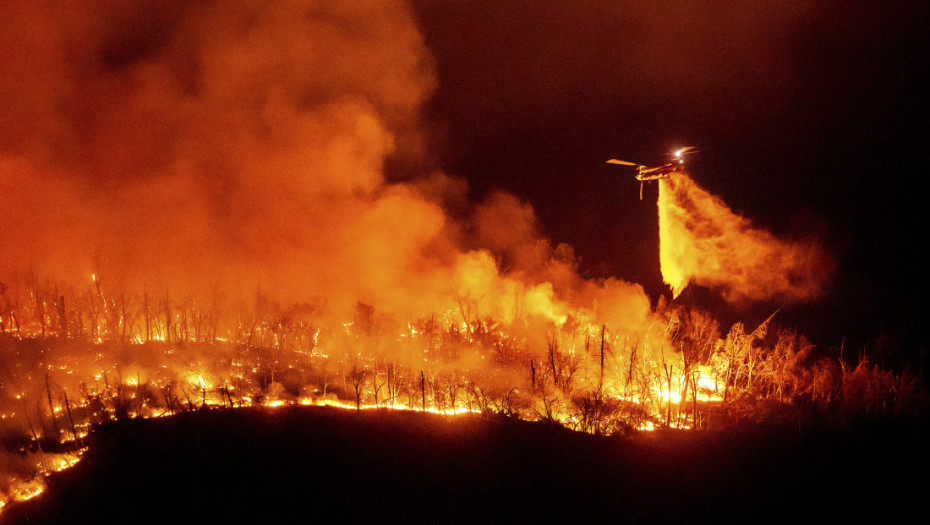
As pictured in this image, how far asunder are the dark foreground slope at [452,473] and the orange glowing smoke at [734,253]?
7.53m

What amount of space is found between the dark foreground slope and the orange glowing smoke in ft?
24.7

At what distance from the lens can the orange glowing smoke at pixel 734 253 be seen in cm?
1570

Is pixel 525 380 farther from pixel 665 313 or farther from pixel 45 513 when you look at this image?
pixel 45 513

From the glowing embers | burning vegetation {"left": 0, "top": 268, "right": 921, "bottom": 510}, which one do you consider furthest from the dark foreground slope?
burning vegetation {"left": 0, "top": 268, "right": 921, "bottom": 510}

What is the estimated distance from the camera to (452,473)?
7297mm

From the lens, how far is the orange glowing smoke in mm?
15695

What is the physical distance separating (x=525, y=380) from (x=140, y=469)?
6381mm

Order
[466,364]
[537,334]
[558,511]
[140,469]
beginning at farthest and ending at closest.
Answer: [537,334]
[466,364]
[140,469]
[558,511]

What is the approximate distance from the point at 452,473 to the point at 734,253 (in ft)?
37.6

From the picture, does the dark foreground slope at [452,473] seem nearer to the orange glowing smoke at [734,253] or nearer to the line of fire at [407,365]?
the line of fire at [407,365]

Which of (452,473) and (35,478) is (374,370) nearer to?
(452,473)

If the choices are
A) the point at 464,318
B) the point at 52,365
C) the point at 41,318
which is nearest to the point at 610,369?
the point at 464,318

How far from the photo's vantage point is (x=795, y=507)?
6.85 m

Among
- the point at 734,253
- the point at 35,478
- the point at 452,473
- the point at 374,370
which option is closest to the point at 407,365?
the point at 374,370
